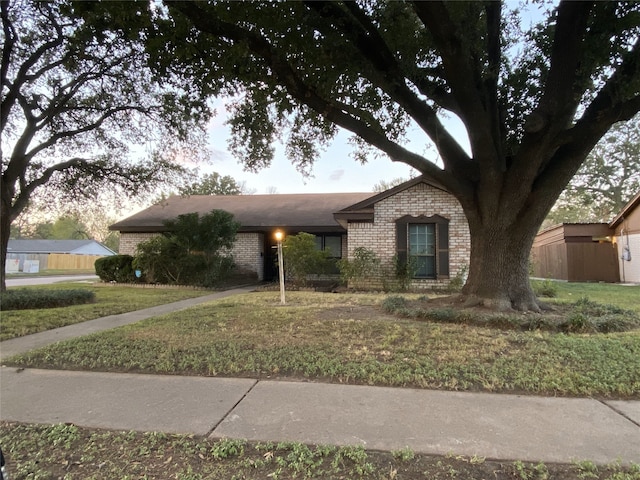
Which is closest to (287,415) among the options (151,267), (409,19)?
(409,19)

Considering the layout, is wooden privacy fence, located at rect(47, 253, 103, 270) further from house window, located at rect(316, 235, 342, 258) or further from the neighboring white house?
the neighboring white house

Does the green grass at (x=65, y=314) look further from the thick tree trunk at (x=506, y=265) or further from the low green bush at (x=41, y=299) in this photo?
the thick tree trunk at (x=506, y=265)

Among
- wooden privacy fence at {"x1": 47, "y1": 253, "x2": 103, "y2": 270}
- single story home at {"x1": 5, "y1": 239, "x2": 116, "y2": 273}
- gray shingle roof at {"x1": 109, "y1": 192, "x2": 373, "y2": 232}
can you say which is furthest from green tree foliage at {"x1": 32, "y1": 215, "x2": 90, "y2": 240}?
gray shingle roof at {"x1": 109, "y1": 192, "x2": 373, "y2": 232}

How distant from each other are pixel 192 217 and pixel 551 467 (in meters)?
13.2

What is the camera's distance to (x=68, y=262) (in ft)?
150

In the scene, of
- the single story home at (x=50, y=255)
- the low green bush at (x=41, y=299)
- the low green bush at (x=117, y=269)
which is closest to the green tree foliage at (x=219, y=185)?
the single story home at (x=50, y=255)

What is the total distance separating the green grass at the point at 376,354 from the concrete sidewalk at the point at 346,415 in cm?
27

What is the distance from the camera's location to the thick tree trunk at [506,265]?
7078 mm

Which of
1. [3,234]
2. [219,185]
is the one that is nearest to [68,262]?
[219,185]

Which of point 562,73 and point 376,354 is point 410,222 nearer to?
point 562,73

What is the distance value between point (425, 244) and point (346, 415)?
32.9 ft

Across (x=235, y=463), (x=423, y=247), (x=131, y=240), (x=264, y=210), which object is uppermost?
(x=264, y=210)

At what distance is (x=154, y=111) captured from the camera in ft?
37.3

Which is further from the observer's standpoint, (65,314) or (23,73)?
(23,73)
